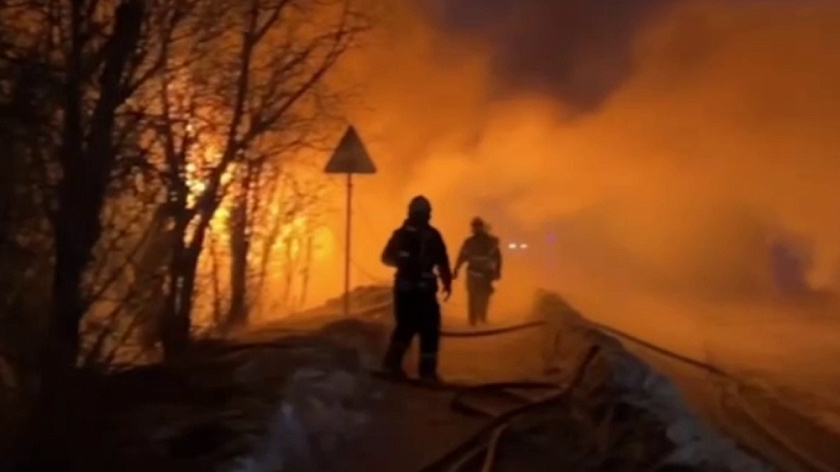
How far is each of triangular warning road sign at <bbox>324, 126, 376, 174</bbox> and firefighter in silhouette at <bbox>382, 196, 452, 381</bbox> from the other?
9.86 feet

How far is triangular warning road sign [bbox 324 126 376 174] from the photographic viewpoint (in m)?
17.4

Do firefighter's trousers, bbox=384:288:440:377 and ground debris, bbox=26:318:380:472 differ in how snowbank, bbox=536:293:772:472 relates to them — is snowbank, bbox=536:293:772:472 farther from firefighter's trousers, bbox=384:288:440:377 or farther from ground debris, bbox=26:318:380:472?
ground debris, bbox=26:318:380:472

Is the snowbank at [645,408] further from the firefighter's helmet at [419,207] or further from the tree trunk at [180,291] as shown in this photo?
the tree trunk at [180,291]

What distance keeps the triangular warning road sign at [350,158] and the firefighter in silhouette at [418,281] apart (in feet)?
9.86

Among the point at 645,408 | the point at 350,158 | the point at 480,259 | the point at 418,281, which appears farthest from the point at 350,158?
the point at 645,408

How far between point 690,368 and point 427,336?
5348 mm

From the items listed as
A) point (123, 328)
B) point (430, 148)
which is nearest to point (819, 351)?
point (123, 328)

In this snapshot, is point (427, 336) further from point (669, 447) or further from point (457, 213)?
point (457, 213)

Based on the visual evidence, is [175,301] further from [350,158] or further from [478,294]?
[478,294]

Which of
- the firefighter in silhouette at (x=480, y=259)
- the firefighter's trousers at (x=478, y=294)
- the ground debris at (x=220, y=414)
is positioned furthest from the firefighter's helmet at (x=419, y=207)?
the firefighter's trousers at (x=478, y=294)

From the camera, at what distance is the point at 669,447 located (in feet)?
32.2

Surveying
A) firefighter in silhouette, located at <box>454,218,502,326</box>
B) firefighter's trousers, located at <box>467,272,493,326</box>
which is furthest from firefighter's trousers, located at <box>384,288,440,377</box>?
firefighter's trousers, located at <box>467,272,493,326</box>

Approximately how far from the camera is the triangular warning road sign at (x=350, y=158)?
17.4 meters

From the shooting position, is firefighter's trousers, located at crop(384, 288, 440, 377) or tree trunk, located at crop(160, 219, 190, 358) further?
tree trunk, located at crop(160, 219, 190, 358)
